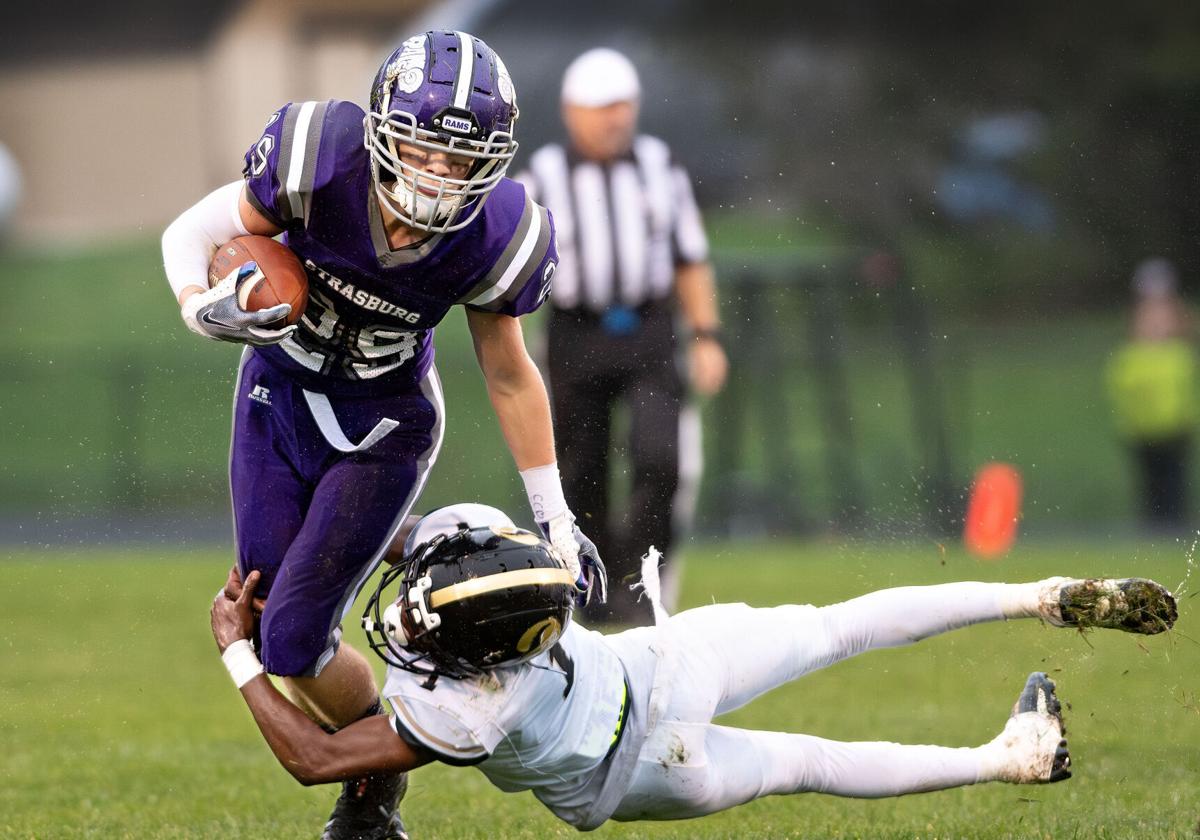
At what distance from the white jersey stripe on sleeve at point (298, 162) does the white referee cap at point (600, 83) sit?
2961 millimetres

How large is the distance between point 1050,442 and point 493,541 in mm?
15085

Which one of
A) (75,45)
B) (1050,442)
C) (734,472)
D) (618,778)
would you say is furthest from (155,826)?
(75,45)

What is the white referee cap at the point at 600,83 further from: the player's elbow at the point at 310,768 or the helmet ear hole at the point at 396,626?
the player's elbow at the point at 310,768

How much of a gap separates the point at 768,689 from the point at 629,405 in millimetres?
2924

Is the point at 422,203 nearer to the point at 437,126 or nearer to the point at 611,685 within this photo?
the point at 437,126

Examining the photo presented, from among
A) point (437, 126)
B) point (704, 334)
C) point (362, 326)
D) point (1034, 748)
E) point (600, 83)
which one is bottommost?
point (1034, 748)

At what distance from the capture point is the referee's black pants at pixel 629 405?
5.99 meters

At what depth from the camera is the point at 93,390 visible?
51.4ft

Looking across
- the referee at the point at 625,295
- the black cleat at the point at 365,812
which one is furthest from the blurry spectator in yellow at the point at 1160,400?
the black cleat at the point at 365,812

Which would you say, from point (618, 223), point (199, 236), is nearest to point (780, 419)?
point (618, 223)

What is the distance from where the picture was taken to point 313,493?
12.2 feet

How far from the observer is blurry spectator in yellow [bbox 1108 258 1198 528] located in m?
11.9

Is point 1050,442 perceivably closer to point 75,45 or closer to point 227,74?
point 227,74

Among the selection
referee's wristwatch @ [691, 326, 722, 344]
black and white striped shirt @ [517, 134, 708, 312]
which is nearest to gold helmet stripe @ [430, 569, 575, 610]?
referee's wristwatch @ [691, 326, 722, 344]
